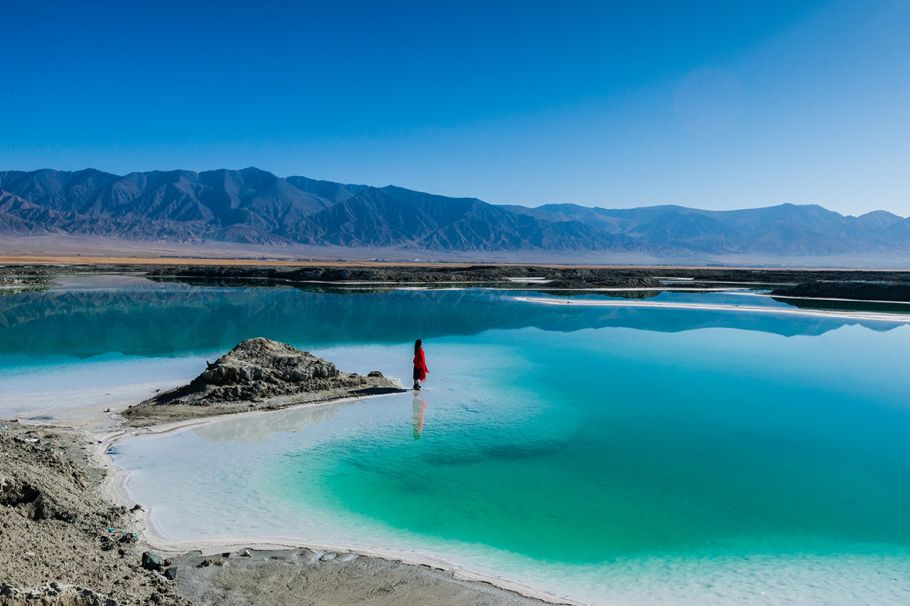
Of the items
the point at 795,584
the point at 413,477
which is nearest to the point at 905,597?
the point at 795,584

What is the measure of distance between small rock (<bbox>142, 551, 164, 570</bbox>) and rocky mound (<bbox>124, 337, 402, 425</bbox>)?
5.09 m

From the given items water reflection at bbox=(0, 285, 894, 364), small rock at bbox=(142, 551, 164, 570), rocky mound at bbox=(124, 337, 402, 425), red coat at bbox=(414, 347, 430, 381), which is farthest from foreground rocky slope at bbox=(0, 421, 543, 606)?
water reflection at bbox=(0, 285, 894, 364)

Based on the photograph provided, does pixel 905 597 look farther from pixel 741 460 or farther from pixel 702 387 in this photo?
pixel 702 387

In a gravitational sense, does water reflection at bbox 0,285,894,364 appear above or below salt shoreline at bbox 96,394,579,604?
above

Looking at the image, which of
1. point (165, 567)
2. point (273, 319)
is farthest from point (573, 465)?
point (273, 319)

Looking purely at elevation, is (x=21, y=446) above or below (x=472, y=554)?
above

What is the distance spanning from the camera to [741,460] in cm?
927

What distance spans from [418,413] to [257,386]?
305 cm

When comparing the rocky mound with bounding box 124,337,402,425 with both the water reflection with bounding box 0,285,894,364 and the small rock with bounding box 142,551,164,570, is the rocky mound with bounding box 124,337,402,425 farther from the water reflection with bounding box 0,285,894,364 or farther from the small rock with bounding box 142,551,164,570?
the water reflection with bounding box 0,285,894,364

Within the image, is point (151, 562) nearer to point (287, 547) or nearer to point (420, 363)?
point (287, 547)

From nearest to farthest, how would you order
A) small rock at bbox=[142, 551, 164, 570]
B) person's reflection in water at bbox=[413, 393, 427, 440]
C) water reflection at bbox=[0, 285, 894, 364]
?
small rock at bbox=[142, 551, 164, 570], person's reflection in water at bbox=[413, 393, 427, 440], water reflection at bbox=[0, 285, 894, 364]

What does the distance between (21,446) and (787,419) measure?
11.5 metres

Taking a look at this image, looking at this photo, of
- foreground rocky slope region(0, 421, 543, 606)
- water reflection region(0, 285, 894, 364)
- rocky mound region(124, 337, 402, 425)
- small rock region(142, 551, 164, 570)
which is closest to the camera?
foreground rocky slope region(0, 421, 543, 606)

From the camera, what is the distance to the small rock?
5.41 metres
